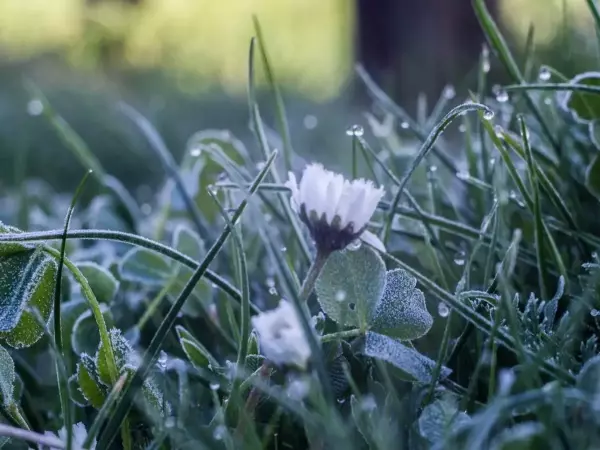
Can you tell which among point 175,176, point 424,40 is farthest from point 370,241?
point 424,40

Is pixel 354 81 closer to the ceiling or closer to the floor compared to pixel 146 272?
closer to the floor

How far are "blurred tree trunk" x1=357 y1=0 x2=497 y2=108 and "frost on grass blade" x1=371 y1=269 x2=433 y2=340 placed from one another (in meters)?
2.08

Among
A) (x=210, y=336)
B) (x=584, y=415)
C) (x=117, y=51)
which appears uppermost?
(x=584, y=415)

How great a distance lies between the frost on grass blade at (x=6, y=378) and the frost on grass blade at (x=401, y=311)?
0.20 m

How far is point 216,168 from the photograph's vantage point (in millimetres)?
841

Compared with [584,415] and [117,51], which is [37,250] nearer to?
[584,415]

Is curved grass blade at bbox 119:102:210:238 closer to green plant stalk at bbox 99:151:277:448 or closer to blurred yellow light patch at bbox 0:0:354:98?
green plant stalk at bbox 99:151:277:448

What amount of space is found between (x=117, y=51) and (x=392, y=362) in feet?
14.7

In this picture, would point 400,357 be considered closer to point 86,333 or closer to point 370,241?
point 370,241

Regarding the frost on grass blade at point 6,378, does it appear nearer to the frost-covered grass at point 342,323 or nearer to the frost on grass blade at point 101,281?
the frost-covered grass at point 342,323

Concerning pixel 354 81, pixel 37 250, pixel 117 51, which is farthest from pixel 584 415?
pixel 117 51

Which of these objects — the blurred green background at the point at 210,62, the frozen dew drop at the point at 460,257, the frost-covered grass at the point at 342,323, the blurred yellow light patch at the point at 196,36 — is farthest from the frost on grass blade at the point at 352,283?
the blurred yellow light patch at the point at 196,36

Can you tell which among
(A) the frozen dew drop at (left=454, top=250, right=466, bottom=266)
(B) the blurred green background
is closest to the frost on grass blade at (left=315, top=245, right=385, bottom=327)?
(A) the frozen dew drop at (left=454, top=250, right=466, bottom=266)

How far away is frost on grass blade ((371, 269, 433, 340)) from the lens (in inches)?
17.2
